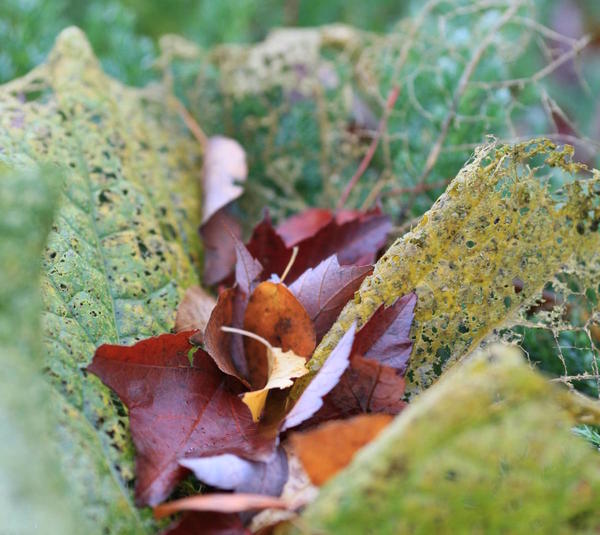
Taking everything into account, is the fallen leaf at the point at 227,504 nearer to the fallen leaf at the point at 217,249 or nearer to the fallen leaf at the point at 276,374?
the fallen leaf at the point at 276,374

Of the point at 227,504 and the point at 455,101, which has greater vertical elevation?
the point at 455,101

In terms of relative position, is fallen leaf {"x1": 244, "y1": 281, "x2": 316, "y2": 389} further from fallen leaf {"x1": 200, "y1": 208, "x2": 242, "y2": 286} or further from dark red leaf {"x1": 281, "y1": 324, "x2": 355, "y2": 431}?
fallen leaf {"x1": 200, "y1": 208, "x2": 242, "y2": 286}

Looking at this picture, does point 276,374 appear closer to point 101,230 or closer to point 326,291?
point 326,291

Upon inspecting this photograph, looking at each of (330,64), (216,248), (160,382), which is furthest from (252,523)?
(330,64)

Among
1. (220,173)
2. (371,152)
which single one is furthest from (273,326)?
(371,152)

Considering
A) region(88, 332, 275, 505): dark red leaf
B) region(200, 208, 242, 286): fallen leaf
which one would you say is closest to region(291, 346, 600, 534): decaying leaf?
region(88, 332, 275, 505): dark red leaf

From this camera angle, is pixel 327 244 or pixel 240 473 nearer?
pixel 240 473
